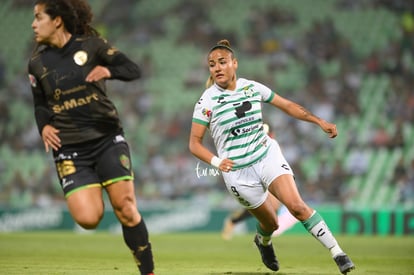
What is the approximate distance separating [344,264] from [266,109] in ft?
57.8

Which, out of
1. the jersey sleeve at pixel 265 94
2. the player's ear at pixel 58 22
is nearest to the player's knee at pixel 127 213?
the player's ear at pixel 58 22

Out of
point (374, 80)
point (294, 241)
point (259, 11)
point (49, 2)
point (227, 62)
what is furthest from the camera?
point (259, 11)

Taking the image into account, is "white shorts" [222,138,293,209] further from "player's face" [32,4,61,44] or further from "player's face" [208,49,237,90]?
"player's face" [32,4,61,44]

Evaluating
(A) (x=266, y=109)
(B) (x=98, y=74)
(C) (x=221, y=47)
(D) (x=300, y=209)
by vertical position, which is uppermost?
(C) (x=221, y=47)

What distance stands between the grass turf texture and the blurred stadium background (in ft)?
15.1

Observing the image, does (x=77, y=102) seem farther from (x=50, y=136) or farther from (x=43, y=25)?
(x=43, y=25)

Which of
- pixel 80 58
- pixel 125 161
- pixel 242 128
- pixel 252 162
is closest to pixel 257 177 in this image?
pixel 252 162

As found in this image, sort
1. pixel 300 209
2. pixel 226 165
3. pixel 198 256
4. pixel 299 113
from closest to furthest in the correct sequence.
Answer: pixel 226 165
pixel 300 209
pixel 299 113
pixel 198 256

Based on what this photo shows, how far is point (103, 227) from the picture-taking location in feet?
74.8

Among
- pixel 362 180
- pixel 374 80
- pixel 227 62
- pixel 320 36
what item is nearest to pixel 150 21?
pixel 320 36

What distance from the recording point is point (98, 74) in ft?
22.8

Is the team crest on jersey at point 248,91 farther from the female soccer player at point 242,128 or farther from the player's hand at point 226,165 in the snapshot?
the player's hand at point 226,165

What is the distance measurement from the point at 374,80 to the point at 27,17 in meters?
13.1

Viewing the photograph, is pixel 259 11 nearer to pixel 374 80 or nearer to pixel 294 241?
pixel 374 80
